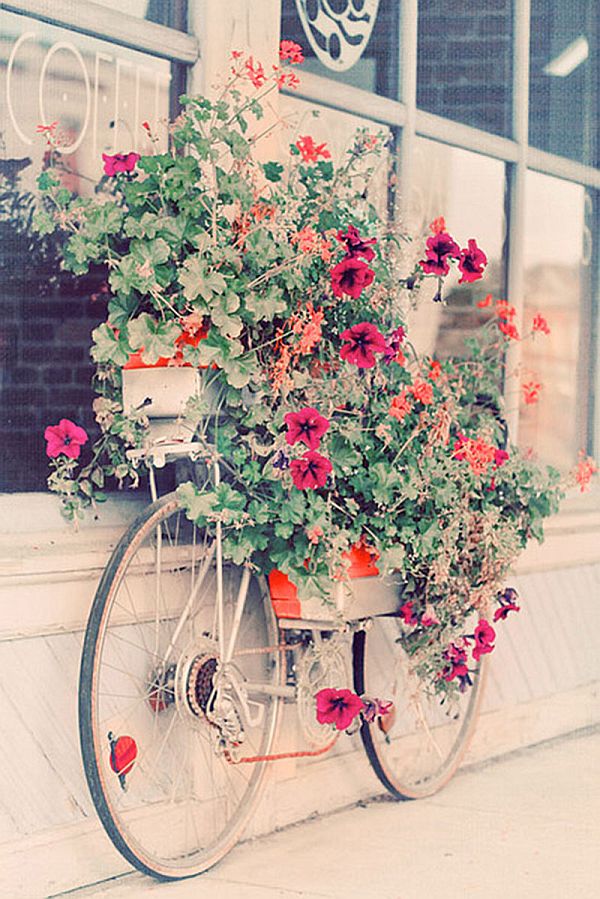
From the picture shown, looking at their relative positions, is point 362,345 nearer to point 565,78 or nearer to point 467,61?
point 467,61

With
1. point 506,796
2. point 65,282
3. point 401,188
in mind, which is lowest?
point 506,796

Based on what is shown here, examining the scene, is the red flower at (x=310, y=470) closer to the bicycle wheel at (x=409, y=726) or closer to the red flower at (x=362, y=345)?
the red flower at (x=362, y=345)

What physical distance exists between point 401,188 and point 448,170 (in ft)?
1.16

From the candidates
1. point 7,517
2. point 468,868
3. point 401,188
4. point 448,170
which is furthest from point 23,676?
point 448,170

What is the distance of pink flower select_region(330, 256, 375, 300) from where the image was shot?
330 cm

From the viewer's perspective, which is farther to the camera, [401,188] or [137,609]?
[401,188]

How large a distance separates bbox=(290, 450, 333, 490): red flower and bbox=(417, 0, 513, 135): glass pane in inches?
71.7

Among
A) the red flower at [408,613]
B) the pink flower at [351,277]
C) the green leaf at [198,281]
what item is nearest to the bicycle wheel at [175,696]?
the red flower at [408,613]

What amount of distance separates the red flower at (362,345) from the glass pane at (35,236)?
24.1 inches

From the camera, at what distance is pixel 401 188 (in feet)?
14.9

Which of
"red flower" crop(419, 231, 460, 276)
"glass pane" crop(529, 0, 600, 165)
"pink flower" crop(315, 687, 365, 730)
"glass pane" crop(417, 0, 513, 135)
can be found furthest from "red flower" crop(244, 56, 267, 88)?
"glass pane" crop(529, 0, 600, 165)

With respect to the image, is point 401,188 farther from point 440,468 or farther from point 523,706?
point 523,706

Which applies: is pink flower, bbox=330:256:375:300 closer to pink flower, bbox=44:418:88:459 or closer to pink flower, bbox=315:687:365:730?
pink flower, bbox=44:418:88:459

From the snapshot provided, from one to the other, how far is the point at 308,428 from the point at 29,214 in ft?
2.63
